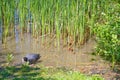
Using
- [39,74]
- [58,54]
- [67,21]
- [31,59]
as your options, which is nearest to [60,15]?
[67,21]

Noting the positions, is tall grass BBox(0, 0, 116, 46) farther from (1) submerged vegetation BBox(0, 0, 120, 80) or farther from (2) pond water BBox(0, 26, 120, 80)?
(2) pond water BBox(0, 26, 120, 80)

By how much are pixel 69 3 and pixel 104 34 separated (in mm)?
701

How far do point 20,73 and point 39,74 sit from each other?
24 cm

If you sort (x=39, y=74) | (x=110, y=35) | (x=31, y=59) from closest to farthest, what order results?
(x=39, y=74) < (x=110, y=35) < (x=31, y=59)

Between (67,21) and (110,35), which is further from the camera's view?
(67,21)

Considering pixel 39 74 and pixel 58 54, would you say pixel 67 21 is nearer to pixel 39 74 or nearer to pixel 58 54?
pixel 58 54

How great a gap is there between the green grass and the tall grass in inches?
31.1

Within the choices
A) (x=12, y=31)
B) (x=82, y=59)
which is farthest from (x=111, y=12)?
(x=12, y=31)

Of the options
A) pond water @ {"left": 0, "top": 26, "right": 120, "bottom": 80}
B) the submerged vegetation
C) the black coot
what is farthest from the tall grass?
the black coot

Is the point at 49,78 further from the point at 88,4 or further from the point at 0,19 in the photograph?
the point at 0,19

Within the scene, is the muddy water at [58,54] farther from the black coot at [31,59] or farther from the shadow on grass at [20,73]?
the shadow on grass at [20,73]

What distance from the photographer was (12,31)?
518 cm

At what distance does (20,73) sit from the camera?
12.5 feet

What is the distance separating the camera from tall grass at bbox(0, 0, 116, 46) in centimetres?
443
